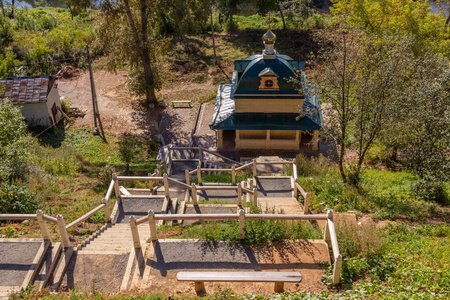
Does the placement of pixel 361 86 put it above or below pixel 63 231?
above

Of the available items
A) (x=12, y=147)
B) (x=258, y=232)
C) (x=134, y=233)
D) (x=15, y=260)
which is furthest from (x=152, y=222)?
(x=12, y=147)

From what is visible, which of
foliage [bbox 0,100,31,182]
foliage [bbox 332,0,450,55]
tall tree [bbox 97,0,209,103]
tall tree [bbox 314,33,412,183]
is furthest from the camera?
tall tree [bbox 97,0,209,103]

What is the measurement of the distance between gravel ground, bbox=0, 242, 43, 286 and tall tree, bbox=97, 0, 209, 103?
19242 mm

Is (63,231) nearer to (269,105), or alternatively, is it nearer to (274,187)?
(274,187)

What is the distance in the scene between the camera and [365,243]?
9.05m

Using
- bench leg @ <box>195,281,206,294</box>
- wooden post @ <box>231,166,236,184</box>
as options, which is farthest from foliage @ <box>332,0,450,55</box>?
bench leg @ <box>195,281,206,294</box>

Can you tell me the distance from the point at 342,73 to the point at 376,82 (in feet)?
4.48

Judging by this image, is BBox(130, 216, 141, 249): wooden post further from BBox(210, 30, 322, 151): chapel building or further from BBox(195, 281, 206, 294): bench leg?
BBox(210, 30, 322, 151): chapel building

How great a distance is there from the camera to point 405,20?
24.6 metres

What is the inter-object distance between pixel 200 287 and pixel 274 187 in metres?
8.26

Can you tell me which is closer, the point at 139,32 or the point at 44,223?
the point at 44,223

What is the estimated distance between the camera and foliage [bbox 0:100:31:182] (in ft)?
48.3

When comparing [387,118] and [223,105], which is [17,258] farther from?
[223,105]

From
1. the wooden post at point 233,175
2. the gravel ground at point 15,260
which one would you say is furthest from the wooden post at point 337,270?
the wooden post at point 233,175
